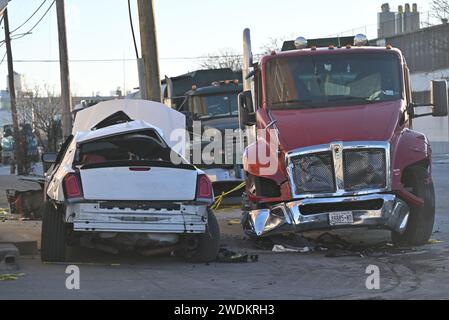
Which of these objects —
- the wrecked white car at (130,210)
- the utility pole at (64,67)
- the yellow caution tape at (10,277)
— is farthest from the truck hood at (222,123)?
the yellow caution tape at (10,277)

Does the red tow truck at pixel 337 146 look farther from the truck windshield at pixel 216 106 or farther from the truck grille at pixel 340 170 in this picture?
the truck windshield at pixel 216 106

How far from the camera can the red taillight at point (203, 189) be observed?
866 centimetres

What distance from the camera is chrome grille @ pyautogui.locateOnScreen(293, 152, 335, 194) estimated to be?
9.54 m

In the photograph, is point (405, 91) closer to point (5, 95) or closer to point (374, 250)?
point (374, 250)

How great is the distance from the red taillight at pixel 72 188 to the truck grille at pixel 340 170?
9.35 feet

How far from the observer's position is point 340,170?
31.1ft


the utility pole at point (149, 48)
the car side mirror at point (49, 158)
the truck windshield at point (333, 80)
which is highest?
the utility pole at point (149, 48)

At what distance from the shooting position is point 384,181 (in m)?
9.54

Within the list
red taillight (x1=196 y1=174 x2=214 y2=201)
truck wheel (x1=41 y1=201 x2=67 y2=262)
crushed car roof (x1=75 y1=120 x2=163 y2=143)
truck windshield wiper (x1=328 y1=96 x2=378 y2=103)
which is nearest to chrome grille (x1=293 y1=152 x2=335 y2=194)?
truck windshield wiper (x1=328 y1=96 x2=378 y2=103)

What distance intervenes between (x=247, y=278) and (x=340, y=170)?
7.45 ft

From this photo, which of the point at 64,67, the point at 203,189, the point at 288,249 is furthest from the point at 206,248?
the point at 64,67

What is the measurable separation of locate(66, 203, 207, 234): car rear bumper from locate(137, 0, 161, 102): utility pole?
6.04 m

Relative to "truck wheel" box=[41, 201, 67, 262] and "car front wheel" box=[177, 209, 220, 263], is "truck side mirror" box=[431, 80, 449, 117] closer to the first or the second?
"car front wheel" box=[177, 209, 220, 263]
